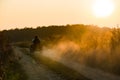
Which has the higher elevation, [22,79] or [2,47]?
[2,47]

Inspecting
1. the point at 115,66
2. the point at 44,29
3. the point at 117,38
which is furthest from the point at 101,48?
the point at 44,29

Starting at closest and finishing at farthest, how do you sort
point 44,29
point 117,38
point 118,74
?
point 118,74 < point 117,38 < point 44,29

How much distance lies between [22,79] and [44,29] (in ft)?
511

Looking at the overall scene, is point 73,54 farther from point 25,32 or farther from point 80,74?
point 25,32

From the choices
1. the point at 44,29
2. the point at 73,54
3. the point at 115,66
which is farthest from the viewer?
the point at 44,29

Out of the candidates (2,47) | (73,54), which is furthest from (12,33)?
(2,47)

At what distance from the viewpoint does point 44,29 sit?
18350cm

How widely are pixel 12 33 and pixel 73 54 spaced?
147 m

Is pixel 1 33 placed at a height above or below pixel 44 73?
above

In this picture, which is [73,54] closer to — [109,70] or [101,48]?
[101,48]

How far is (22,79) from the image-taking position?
28.0 m

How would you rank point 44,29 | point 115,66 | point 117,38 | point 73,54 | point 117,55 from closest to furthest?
point 115,66 → point 117,55 → point 117,38 → point 73,54 → point 44,29

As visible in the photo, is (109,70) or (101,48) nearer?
(109,70)

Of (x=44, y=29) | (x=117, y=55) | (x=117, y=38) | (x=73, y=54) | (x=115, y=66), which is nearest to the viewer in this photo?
(x=115, y=66)
